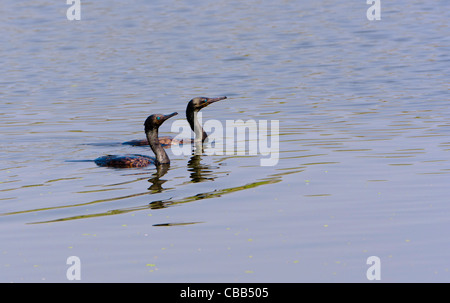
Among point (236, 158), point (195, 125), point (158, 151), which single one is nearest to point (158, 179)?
point (158, 151)

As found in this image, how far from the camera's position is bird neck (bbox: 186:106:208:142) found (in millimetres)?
17250

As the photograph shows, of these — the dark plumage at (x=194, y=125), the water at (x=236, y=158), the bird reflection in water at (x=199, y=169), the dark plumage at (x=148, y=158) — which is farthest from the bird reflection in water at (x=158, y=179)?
the dark plumage at (x=194, y=125)

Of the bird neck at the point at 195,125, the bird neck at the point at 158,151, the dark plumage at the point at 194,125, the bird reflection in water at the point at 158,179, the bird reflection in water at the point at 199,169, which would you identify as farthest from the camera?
the bird neck at the point at 195,125

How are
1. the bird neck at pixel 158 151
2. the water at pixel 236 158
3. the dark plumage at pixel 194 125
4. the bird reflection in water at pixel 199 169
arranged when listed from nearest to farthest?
the water at pixel 236 158 < the bird reflection in water at pixel 199 169 < the bird neck at pixel 158 151 < the dark plumage at pixel 194 125

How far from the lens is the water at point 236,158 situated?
339 inches

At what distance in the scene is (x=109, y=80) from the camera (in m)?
25.4

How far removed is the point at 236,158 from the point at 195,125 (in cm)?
288

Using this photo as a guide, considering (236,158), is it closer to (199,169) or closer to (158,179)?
(199,169)

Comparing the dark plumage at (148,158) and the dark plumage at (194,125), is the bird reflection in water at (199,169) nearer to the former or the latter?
the dark plumage at (148,158)

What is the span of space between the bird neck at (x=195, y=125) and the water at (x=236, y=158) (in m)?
0.86

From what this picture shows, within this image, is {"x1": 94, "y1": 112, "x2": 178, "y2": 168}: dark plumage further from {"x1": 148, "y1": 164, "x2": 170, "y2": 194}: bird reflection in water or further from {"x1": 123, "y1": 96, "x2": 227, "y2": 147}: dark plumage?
{"x1": 123, "y1": 96, "x2": 227, "y2": 147}: dark plumage

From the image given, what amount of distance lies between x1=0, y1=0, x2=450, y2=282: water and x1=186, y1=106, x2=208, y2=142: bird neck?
863 millimetres

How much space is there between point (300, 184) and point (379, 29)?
2291 centimetres
